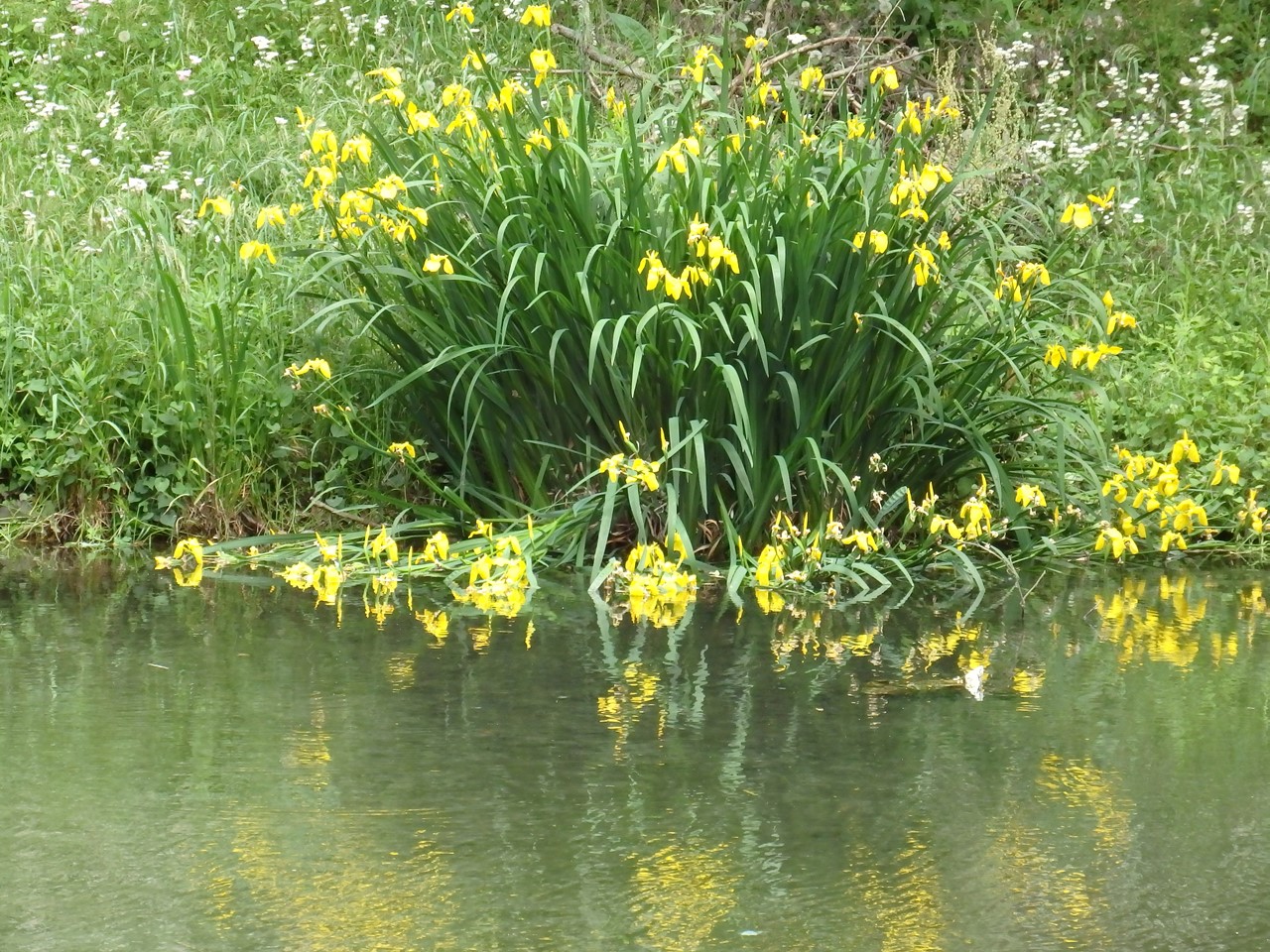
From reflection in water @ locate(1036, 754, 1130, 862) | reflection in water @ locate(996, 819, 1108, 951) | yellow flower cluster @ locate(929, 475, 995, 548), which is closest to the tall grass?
yellow flower cluster @ locate(929, 475, 995, 548)

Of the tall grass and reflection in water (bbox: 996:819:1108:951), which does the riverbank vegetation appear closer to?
the tall grass

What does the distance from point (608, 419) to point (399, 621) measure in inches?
40.5

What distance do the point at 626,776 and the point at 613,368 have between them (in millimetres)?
1964

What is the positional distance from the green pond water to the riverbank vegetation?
1.55 feet

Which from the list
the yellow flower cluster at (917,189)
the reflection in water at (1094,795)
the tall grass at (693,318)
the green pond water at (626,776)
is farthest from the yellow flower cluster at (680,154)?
the reflection in water at (1094,795)

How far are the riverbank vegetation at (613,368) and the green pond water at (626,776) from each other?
1.55 feet

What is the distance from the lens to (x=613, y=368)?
5.09 meters

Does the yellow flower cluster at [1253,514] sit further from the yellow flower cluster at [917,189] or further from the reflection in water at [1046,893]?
the reflection in water at [1046,893]

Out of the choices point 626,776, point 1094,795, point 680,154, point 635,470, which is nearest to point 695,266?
point 680,154

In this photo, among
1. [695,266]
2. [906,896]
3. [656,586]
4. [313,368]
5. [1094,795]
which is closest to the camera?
[906,896]

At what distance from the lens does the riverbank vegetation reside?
5.11m

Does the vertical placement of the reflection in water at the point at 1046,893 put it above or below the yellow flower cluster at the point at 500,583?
below

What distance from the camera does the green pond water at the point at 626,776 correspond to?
2.66m

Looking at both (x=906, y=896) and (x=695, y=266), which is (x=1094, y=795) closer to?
(x=906, y=896)
